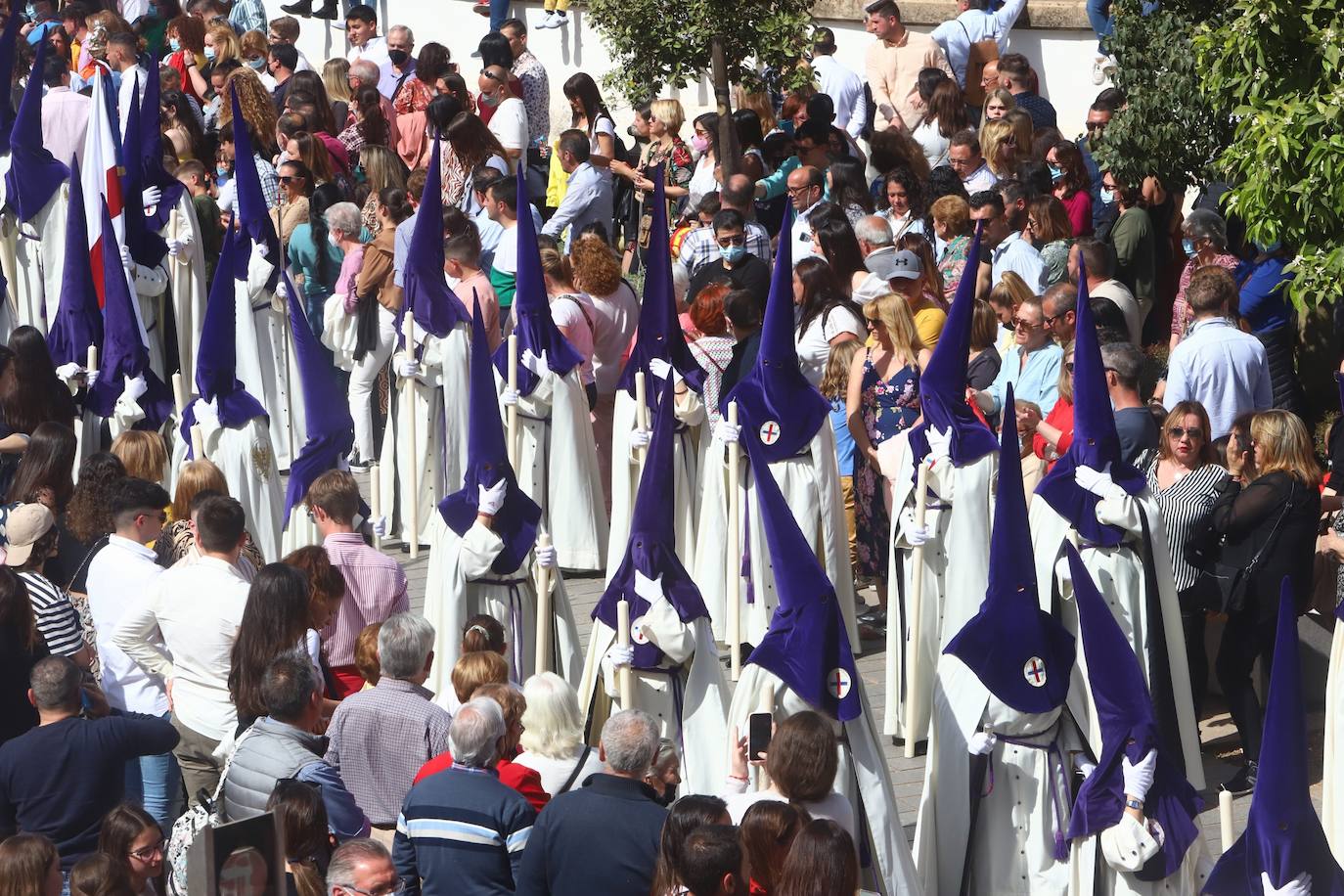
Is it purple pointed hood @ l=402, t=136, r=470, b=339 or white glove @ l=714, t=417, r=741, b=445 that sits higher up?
purple pointed hood @ l=402, t=136, r=470, b=339

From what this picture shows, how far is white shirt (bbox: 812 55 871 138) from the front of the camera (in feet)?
51.8

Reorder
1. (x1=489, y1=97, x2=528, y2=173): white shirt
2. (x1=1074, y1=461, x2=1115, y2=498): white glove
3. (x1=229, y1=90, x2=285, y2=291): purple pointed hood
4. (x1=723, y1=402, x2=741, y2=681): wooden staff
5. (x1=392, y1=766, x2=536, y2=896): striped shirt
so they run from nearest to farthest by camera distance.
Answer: (x1=392, y1=766, x2=536, y2=896): striped shirt < (x1=1074, y1=461, x2=1115, y2=498): white glove < (x1=723, y1=402, x2=741, y2=681): wooden staff < (x1=229, y1=90, x2=285, y2=291): purple pointed hood < (x1=489, y1=97, x2=528, y2=173): white shirt

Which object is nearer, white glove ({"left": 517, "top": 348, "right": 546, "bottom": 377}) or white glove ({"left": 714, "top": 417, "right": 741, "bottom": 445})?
white glove ({"left": 714, "top": 417, "right": 741, "bottom": 445})

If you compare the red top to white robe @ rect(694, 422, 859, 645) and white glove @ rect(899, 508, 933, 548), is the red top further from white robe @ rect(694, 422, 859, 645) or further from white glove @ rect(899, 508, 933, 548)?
white glove @ rect(899, 508, 933, 548)

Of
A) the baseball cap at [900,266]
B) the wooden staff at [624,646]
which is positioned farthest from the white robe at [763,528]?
the wooden staff at [624,646]

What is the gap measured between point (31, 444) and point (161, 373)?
170 inches

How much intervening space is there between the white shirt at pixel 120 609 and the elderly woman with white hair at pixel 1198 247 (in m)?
5.54

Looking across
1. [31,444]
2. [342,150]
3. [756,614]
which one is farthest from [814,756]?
[342,150]

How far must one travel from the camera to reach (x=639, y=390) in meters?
10.4

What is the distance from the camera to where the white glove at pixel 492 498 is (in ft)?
29.2

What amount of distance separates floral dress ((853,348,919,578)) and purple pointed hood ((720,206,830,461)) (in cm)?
33

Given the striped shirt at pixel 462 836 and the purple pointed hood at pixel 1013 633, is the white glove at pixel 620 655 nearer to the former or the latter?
the purple pointed hood at pixel 1013 633

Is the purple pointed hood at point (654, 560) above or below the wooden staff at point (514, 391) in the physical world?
below

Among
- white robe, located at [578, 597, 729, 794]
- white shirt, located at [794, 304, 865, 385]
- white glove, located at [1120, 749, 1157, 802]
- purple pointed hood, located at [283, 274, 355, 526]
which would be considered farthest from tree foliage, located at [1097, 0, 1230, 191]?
white glove, located at [1120, 749, 1157, 802]
